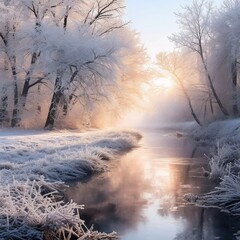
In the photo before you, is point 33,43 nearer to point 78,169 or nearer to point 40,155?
point 40,155

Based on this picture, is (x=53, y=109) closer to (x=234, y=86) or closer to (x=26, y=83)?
(x=26, y=83)

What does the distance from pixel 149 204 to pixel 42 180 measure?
2.66 m

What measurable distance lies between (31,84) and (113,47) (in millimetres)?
5724

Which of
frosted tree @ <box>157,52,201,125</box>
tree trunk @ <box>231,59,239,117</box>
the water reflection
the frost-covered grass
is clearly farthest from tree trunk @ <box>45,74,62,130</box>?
the frost-covered grass

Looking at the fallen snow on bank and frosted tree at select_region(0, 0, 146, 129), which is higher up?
frosted tree at select_region(0, 0, 146, 129)

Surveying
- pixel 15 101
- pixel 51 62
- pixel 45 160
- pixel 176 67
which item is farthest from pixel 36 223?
pixel 176 67

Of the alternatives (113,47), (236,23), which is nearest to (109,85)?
(113,47)

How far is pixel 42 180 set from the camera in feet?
35.9

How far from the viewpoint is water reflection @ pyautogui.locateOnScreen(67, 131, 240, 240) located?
830 cm

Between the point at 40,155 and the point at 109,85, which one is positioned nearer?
the point at 40,155

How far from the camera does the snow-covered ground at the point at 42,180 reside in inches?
281

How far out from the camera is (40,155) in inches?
624

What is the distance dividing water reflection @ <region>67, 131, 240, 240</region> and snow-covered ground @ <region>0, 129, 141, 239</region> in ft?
2.09

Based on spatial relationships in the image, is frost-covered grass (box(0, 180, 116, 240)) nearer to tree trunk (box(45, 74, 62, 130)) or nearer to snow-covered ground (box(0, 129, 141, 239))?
snow-covered ground (box(0, 129, 141, 239))
